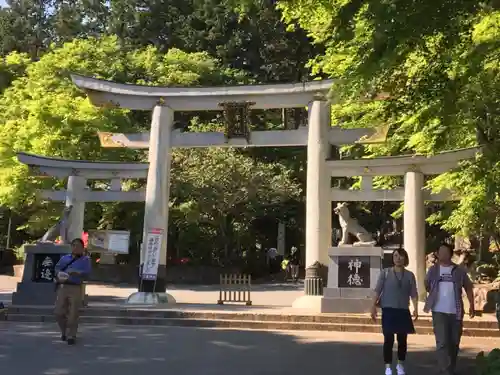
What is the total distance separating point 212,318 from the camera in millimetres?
12023

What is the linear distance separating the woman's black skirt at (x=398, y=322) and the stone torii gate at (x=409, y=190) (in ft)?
28.8

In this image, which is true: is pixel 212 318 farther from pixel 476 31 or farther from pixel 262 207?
pixel 262 207

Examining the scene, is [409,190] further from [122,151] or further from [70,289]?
[122,151]

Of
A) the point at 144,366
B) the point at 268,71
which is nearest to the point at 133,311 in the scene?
the point at 144,366

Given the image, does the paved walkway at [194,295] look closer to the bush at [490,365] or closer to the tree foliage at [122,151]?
the tree foliage at [122,151]

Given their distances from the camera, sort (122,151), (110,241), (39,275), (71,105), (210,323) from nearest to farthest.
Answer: (210,323)
(39,275)
(110,241)
(71,105)
(122,151)

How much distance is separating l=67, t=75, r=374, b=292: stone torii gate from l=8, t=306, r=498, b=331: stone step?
112 inches

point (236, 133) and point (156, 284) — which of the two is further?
point (236, 133)

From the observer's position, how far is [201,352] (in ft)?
26.6

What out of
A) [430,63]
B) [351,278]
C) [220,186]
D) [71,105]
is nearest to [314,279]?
[351,278]

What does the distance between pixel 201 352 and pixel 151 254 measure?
7330 millimetres

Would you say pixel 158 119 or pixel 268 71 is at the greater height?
pixel 268 71

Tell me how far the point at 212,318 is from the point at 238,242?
1710 cm

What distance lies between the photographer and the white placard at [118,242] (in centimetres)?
2125
